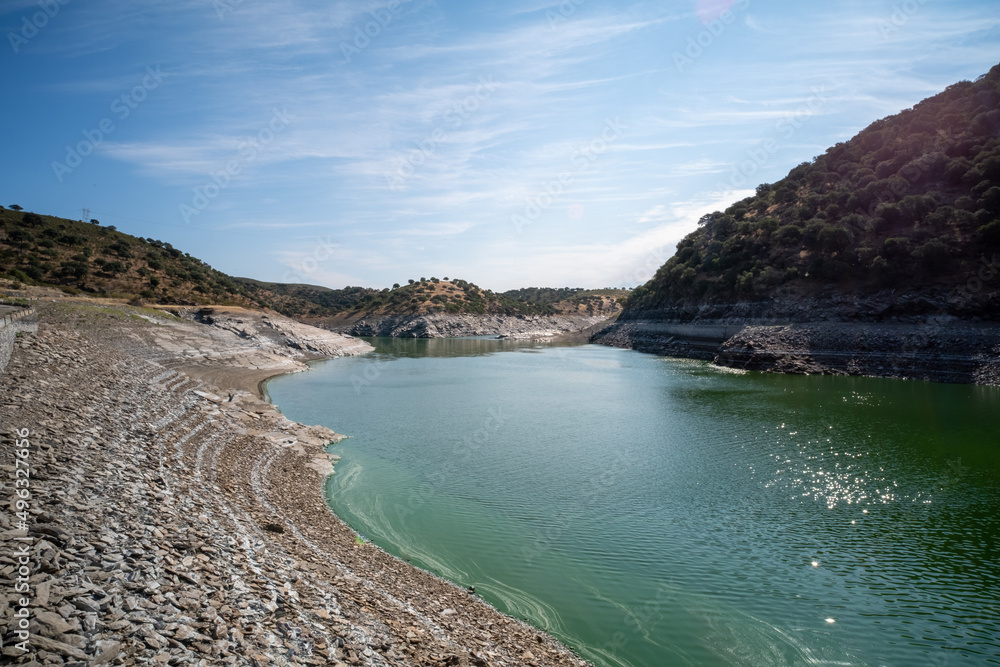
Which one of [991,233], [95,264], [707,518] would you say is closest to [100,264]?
[95,264]

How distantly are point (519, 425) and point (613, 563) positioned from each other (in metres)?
14.3

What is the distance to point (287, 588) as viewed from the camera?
26.0ft

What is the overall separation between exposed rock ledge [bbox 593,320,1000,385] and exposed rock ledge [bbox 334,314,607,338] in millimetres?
65742

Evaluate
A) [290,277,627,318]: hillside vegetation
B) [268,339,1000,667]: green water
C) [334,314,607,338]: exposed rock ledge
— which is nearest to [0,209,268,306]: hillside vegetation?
[268,339,1000,667]: green water

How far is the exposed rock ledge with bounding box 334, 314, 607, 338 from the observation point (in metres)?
113

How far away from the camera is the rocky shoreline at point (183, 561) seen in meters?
5.63

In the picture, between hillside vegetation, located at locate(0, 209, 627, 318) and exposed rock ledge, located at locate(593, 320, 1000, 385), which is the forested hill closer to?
exposed rock ledge, located at locate(593, 320, 1000, 385)

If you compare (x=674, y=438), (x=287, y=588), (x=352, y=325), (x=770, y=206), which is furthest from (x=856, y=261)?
(x=352, y=325)

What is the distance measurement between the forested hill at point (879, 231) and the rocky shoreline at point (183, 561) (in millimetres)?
49952

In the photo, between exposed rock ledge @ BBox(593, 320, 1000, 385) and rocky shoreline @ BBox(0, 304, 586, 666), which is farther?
exposed rock ledge @ BBox(593, 320, 1000, 385)

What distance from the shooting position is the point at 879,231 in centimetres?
5094

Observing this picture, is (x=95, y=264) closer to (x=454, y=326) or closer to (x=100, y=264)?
(x=100, y=264)

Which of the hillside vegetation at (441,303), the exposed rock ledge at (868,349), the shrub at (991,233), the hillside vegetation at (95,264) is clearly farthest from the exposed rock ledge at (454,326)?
the shrub at (991,233)

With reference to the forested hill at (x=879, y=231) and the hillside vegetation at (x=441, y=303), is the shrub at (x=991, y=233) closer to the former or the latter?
the forested hill at (x=879, y=231)
